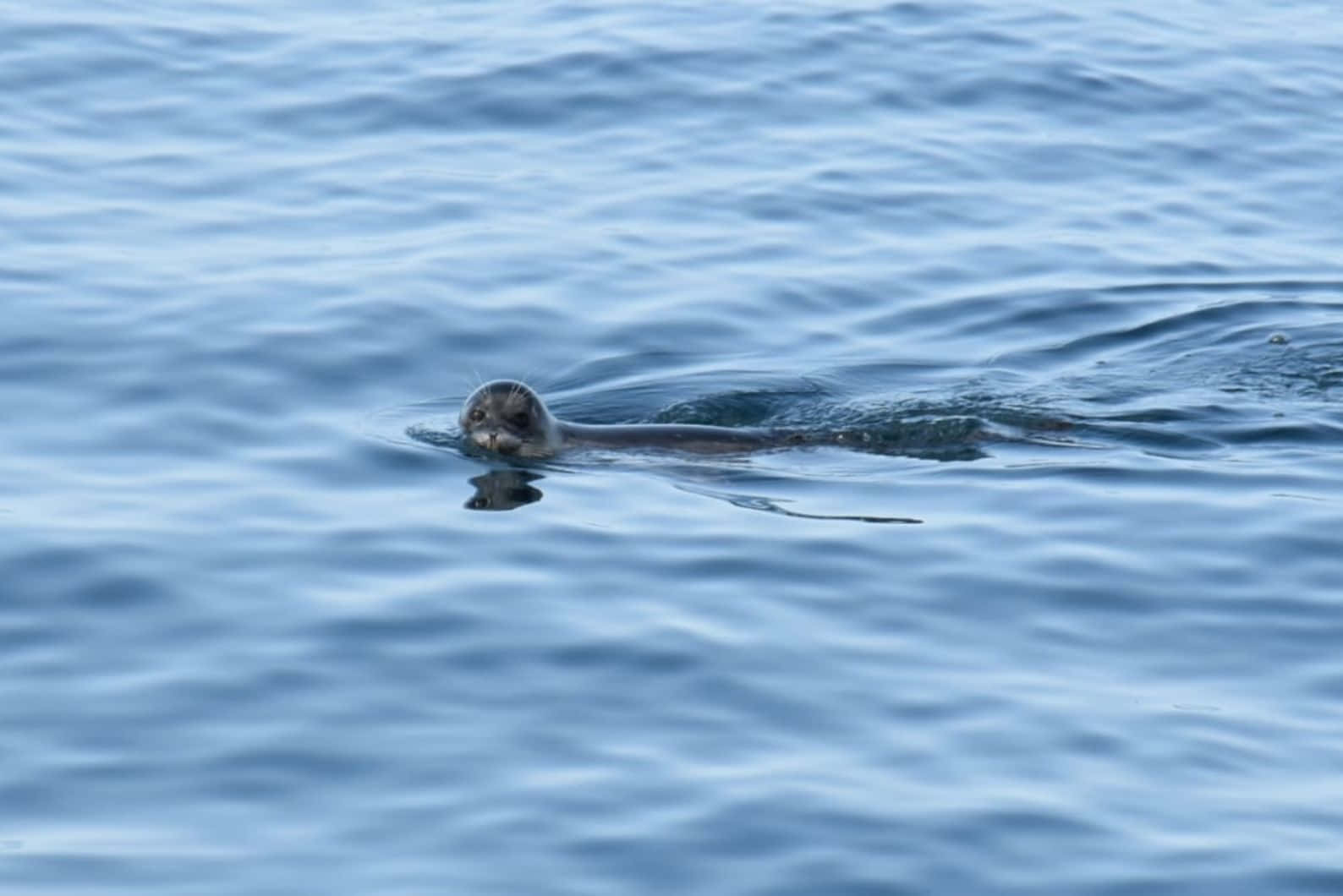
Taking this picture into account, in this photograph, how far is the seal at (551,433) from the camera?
1173cm

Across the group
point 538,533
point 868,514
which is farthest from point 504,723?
point 868,514

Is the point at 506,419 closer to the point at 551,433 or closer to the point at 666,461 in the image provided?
the point at 551,433

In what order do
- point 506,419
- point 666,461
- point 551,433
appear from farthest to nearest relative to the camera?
point 551,433, point 666,461, point 506,419

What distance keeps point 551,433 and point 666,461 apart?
595 mm

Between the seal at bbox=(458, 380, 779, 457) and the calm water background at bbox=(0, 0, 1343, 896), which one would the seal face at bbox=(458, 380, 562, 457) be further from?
the calm water background at bbox=(0, 0, 1343, 896)

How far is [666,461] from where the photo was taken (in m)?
11.9

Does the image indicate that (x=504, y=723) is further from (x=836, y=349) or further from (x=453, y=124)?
(x=453, y=124)

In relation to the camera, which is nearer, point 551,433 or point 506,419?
point 506,419

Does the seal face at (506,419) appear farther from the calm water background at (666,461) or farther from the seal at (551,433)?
the calm water background at (666,461)

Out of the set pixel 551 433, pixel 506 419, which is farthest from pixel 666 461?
pixel 506 419

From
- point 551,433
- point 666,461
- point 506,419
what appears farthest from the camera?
point 551,433

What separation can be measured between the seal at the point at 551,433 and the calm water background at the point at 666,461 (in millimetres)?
201

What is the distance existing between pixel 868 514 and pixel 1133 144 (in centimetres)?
839

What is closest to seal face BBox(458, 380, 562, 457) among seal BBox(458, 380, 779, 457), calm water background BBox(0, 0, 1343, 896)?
seal BBox(458, 380, 779, 457)
